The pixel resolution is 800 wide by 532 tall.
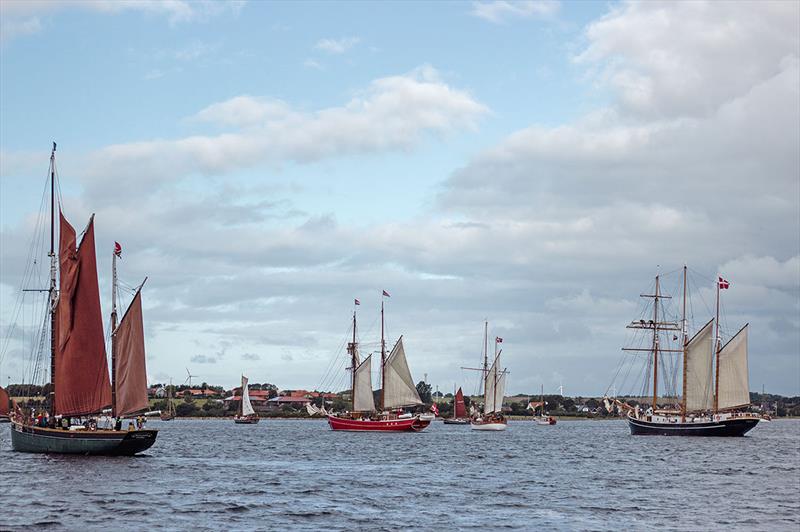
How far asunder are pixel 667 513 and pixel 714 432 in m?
88.7

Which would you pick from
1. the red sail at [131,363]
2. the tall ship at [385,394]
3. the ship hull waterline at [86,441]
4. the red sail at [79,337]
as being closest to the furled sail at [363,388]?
the tall ship at [385,394]

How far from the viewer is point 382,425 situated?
14825 centimetres

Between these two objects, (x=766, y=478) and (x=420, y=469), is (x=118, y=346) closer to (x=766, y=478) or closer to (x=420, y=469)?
(x=420, y=469)

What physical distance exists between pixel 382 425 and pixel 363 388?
6405 mm

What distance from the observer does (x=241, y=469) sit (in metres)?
75.1

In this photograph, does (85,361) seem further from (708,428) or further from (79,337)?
(708,428)

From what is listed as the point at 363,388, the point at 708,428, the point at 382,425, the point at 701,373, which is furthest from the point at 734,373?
the point at 363,388

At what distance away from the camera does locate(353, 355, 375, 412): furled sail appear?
145 meters

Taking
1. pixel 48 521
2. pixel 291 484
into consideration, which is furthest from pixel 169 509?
pixel 291 484

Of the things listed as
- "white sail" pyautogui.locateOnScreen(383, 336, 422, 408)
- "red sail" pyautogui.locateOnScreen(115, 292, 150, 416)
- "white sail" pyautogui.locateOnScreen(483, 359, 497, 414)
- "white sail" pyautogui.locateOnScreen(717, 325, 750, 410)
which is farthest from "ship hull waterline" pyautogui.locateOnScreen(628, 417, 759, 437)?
"red sail" pyautogui.locateOnScreen(115, 292, 150, 416)

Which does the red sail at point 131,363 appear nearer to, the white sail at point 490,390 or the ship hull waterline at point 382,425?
the ship hull waterline at point 382,425

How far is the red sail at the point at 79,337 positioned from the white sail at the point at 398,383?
68.8m

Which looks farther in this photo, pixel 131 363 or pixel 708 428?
pixel 708 428

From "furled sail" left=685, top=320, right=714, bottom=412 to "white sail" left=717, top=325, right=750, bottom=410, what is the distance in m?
1.55
